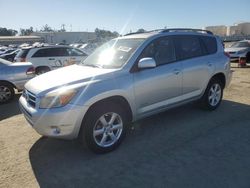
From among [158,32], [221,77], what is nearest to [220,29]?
[221,77]

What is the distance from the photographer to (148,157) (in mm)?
4117

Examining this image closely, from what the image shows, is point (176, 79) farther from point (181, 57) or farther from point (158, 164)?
point (158, 164)

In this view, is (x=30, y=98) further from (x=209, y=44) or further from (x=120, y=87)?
(x=209, y=44)

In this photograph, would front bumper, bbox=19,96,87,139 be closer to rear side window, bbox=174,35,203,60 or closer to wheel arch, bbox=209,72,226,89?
rear side window, bbox=174,35,203,60

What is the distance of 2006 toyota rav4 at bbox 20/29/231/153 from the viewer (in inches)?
154

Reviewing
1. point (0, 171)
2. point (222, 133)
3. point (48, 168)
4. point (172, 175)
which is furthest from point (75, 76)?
point (222, 133)

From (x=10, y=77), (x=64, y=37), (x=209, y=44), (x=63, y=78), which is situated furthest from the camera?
(x=64, y=37)

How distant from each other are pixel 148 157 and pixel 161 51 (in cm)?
203

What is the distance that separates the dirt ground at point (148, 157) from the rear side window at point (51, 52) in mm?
6981

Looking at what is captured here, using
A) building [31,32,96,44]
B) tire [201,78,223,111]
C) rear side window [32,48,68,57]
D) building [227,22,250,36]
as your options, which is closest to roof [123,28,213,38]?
tire [201,78,223,111]

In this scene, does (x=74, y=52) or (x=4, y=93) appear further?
(x=74, y=52)

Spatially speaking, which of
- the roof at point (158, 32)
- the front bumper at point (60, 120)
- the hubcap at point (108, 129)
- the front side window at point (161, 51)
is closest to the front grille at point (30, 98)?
the front bumper at point (60, 120)

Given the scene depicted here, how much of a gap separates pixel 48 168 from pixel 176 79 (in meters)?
2.79

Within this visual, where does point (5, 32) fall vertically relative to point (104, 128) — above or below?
above
